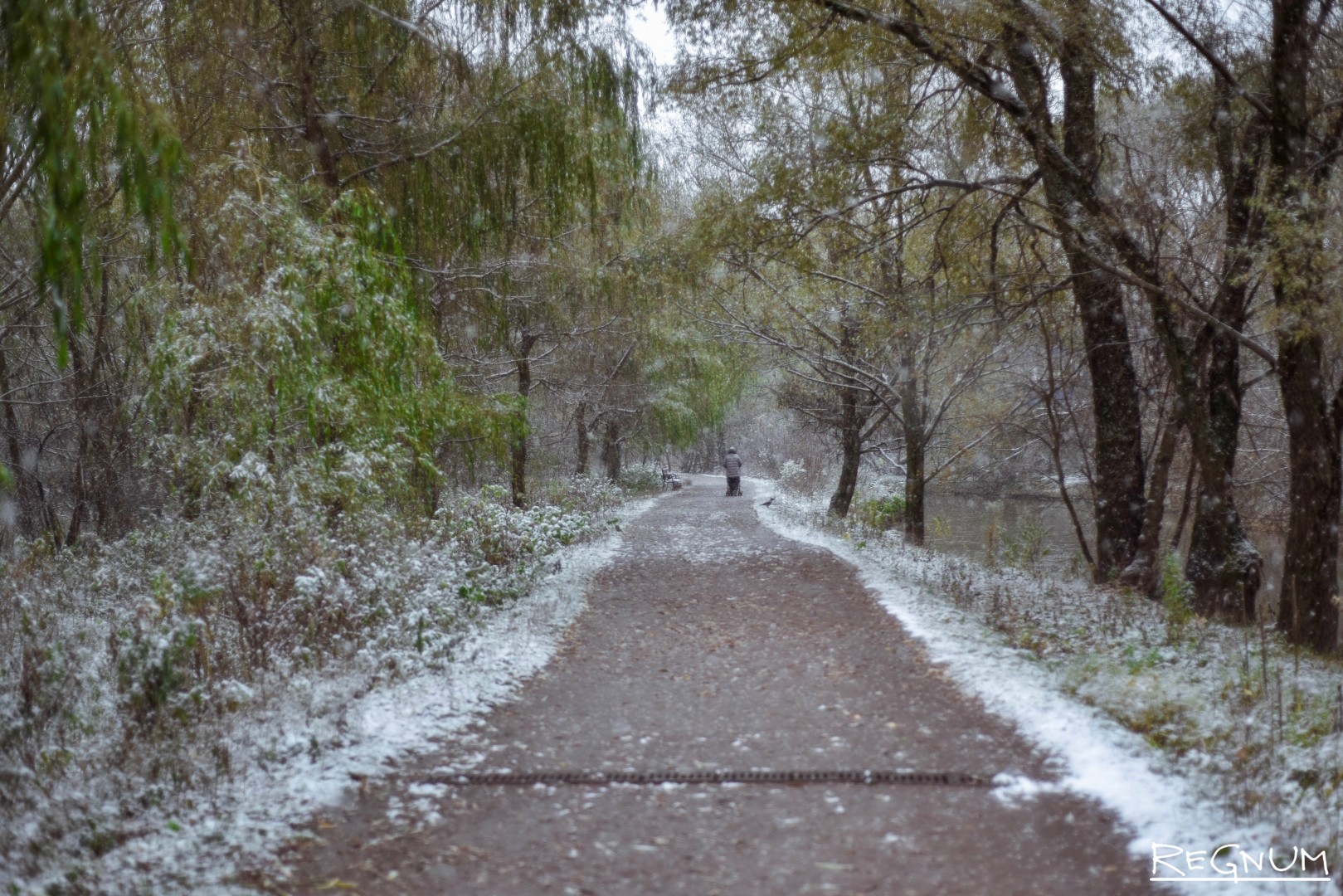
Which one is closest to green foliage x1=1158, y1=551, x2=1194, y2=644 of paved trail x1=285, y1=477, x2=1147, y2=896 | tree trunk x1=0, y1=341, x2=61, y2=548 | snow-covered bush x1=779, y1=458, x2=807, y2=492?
paved trail x1=285, y1=477, x2=1147, y2=896

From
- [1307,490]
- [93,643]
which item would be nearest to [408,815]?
[93,643]

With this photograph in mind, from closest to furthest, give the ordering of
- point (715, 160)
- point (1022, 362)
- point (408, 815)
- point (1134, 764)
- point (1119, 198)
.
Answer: point (408, 815) < point (1134, 764) < point (1119, 198) < point (1022, 362) < point (715, 160)

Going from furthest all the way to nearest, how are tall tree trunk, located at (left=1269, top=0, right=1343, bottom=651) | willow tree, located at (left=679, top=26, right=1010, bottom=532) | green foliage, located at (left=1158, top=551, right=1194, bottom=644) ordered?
willow tree, located at (left=679, top=26, right=1010, bottom=532)
tall tree trunk, located at (left=1269, top=0, right=1343, bottom=651)
green foliage, located at (left=1158, top=551, right=1194, bottom=644)

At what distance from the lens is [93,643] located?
619 centimetres

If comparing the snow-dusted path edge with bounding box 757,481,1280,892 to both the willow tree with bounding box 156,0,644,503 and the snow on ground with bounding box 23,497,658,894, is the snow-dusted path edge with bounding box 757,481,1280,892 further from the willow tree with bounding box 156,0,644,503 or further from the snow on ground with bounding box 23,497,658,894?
the willow tree with bounding box 156,0,644,503

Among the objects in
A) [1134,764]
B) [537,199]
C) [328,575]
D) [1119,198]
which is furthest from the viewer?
[537,199]

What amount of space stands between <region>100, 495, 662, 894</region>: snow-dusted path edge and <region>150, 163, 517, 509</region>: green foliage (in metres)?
1.60

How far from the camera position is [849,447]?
17.3m

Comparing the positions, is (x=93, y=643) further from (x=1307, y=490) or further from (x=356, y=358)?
(x=1307, y=490)

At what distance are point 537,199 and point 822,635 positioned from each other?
233 inches

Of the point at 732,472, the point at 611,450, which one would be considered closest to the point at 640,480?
the point at 611,450

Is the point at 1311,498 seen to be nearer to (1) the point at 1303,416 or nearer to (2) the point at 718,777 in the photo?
(1) the point at 1303,416

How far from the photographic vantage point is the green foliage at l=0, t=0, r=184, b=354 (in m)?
3.12

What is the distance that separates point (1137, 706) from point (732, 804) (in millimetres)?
2394
